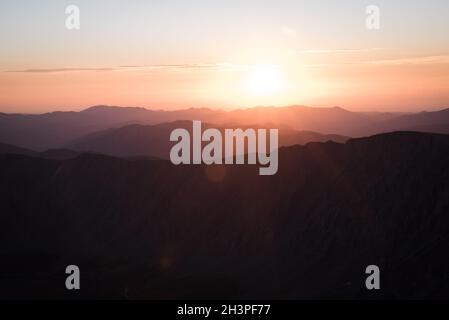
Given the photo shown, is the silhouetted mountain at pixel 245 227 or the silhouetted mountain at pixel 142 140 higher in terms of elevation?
the silhouetted mountain at pixel 142 140

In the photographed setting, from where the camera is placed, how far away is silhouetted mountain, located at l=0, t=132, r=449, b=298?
1984 inches

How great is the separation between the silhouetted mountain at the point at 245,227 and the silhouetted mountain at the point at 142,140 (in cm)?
7157

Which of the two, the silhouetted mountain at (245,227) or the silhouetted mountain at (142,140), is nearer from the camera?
the silhouetted mountain at (245,227)

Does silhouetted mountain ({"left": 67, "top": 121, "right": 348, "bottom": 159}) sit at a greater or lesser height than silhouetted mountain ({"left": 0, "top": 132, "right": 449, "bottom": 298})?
greater

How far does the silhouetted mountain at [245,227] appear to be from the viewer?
50406 mm

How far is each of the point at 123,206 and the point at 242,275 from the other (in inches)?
960

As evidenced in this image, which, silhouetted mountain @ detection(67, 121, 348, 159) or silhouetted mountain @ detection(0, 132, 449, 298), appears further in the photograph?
silhouetted mountain @ detection(67, 121, 348, 159)

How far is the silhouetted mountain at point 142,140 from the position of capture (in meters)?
148

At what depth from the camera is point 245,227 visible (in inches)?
2502

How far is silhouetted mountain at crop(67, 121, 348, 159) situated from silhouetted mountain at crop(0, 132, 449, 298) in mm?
71569

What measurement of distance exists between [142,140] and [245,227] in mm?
106663

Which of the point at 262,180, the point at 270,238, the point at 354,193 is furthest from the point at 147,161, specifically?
the point at 354,193
